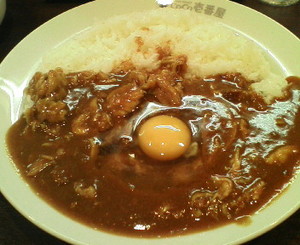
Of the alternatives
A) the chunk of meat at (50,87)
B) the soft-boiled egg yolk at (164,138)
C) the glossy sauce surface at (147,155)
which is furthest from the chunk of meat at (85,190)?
the chunk of meat at (50,87)

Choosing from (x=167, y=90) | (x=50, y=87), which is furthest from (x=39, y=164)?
(x=167, y=90)

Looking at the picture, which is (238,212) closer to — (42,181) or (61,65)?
(42,181)

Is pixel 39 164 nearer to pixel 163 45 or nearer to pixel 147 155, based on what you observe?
pixel 147 155

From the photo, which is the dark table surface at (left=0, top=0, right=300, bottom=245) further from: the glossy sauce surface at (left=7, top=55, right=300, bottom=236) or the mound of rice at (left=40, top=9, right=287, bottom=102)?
the mound of rice at (left=40, top=9, right=287, bottom=102)

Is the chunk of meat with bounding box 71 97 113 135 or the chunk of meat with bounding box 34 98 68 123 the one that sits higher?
the chunk of meat with bounding box 71 97 113 135

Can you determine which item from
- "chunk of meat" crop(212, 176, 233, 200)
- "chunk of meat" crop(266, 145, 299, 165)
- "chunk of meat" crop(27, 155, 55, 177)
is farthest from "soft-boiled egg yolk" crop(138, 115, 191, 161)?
"chunk of meat" crop(27, 155, 55, 177)

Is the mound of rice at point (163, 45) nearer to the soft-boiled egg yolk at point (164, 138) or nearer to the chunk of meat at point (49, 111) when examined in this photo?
the chunk of meat at point (49, 111)
